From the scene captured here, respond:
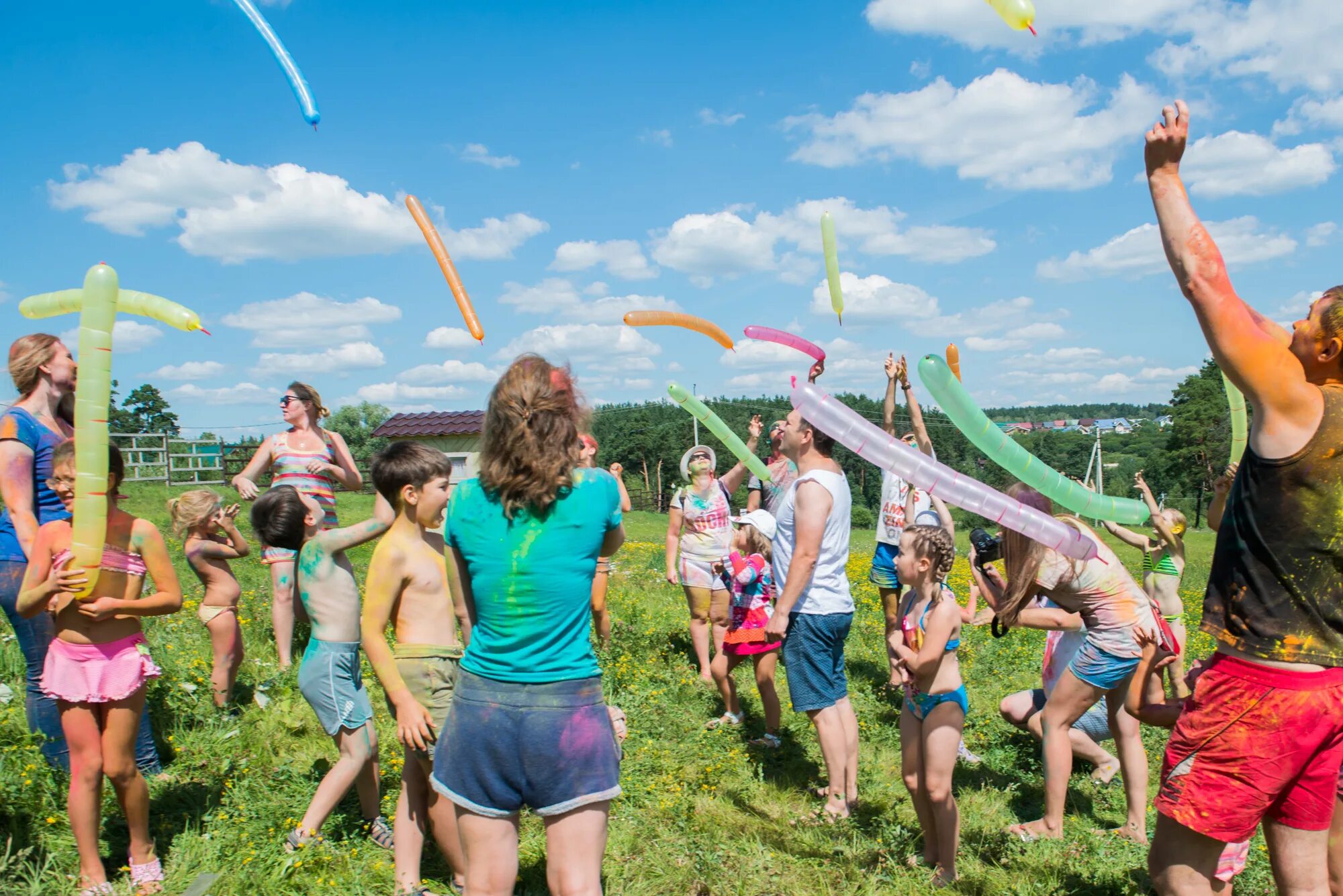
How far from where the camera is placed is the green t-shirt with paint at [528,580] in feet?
7.01

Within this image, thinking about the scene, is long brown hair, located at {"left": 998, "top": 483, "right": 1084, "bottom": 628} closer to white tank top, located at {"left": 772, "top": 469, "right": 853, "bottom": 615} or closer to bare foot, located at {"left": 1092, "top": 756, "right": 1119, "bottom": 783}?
white tank top, located at {"left": 772, "top": 469, "right": 853, "bottom": 615}

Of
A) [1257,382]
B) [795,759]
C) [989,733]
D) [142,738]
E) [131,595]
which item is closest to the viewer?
[1257,382]

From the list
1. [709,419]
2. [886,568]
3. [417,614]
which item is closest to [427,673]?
[417,614]

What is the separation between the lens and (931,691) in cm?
333

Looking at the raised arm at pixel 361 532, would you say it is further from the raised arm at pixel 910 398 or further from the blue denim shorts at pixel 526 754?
the raised arm at pixel 910 398

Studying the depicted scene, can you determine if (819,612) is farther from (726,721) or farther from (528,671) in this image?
(528,671)

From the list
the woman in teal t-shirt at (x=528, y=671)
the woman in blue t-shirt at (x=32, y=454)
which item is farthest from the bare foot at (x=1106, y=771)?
the woman in blue t-shirt at (x=32, y=454)

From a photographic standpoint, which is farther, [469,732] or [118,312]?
[118,312]

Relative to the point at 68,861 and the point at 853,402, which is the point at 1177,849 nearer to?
the point at 68,861

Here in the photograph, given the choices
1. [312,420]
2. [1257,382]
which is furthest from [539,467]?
[312,420]

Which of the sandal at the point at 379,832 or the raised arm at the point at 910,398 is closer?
the sandal at the point at 379,832

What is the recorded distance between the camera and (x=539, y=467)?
7.04ft

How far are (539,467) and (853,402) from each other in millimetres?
56231

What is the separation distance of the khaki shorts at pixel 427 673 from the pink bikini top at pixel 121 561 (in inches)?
43.8
